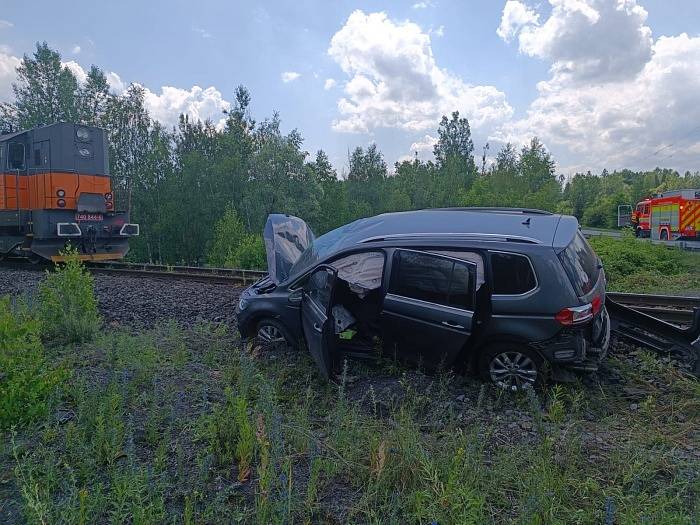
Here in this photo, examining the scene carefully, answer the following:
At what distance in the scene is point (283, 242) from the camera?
22.6 feet

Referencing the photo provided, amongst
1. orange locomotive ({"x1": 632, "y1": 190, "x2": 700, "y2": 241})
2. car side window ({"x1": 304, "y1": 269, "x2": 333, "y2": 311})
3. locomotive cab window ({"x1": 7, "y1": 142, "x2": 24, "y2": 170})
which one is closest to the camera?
car side window ({"x1": 304, "y1": 269, "x2": 333, "y2": 311})

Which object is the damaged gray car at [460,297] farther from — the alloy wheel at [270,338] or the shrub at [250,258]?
the shrub at [250,258]

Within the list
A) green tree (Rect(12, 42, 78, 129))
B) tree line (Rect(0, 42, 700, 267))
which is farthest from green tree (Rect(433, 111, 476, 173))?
green tree (Rect(12, 42, 78, 129))

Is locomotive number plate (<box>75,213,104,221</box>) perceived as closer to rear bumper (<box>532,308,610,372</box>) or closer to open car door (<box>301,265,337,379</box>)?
open car door (<box>301,265,337,379</box>)

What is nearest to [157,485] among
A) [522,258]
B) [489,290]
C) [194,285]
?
[489,290]

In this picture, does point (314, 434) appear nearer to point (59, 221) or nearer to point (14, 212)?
point (59, 221)

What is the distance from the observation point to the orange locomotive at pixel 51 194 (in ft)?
45.5

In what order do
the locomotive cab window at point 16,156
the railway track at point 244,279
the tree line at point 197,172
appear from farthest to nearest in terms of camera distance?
the tree line at point 197,172, the locomotive cab window at point 16,156, the railway track at point 244,279

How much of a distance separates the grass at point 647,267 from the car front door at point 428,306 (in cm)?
907

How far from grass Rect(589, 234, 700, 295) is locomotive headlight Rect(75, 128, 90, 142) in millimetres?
15897

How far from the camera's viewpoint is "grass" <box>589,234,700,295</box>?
1237 centimetres

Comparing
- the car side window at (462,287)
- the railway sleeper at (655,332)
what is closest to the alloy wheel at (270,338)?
the car side window at (462,287)

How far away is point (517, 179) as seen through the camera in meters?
39.5

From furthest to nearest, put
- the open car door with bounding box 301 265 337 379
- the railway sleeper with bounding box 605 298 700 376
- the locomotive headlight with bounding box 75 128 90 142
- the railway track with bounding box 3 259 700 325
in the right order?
1. the locomotive headlight with bounding box 75 128 90 142
2. the railway track with bounding box 3 259 700 325
3. the railway sleeper with bounding box 605 298 700 376
4. the open car door with bounding box 301 265 337 379
